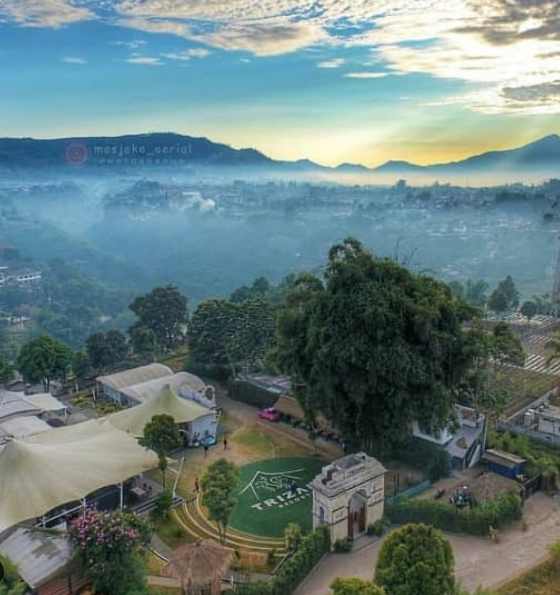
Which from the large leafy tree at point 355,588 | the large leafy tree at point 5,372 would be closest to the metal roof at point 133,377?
the large leafy tree at point 5,372

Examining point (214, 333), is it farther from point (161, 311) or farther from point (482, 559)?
point (482, 559)

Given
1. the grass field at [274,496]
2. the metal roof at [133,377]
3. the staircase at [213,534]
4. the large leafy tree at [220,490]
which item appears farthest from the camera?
the metal roof at [133,377]

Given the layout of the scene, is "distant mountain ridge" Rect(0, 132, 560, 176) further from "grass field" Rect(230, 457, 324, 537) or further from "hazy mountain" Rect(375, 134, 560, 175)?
"grass field" Rect(230, 457, 324, 537)

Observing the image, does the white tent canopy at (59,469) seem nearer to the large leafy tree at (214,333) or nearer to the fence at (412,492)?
the fence at (412,492)

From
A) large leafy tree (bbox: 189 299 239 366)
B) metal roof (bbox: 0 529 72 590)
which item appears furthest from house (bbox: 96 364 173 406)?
metal roof (bbox: 0 529 72 590)

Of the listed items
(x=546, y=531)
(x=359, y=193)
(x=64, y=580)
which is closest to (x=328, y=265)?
(x=546, y=531)

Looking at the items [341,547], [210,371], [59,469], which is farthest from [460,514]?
[210,371]
